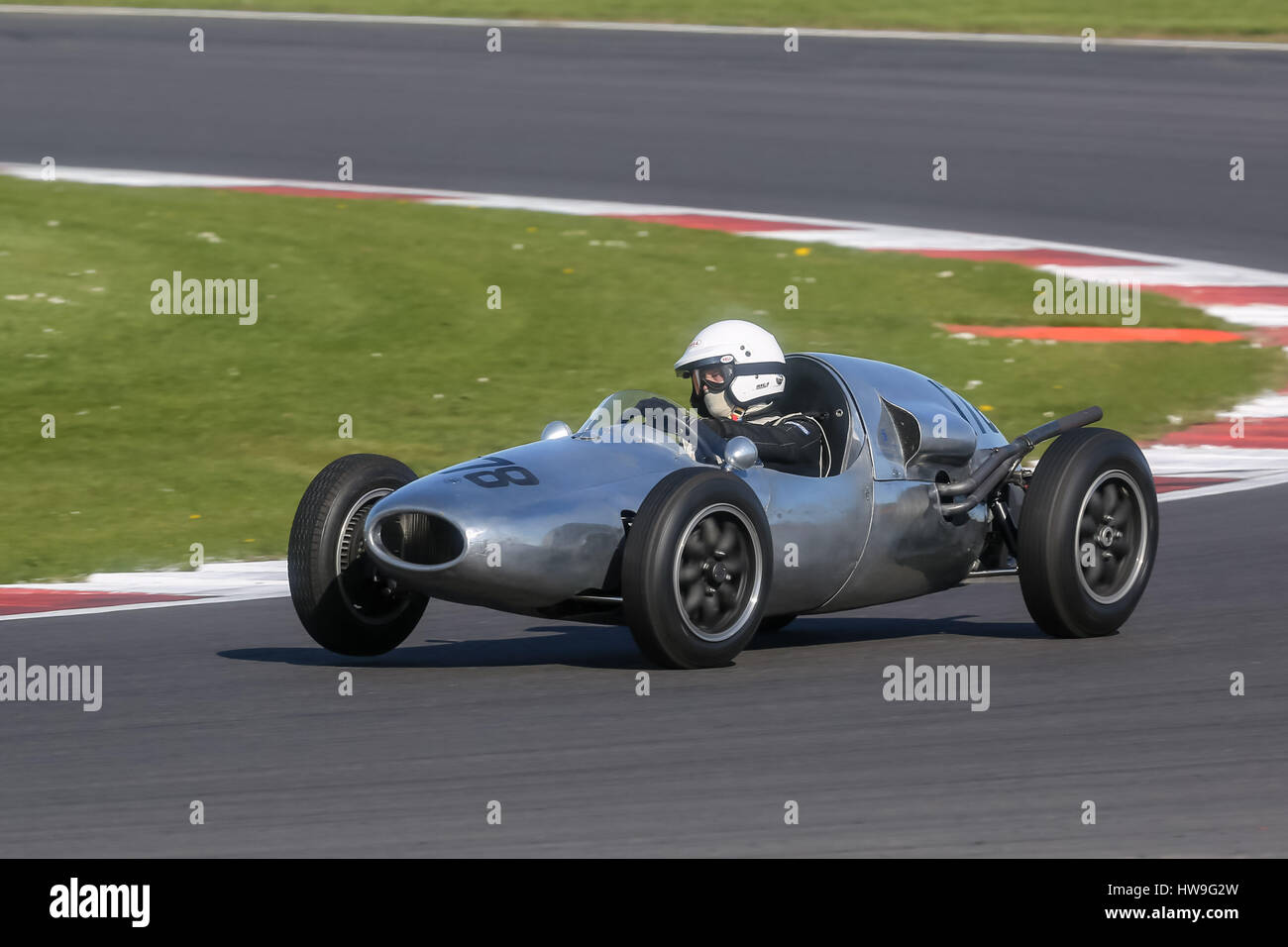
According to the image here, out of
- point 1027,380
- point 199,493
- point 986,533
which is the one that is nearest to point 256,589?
point 199,493

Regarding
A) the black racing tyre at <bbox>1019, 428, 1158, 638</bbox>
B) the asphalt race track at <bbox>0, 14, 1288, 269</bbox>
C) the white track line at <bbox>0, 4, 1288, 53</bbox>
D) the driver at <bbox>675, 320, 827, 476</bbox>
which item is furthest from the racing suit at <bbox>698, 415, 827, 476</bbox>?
the white track line at <bbox>0, 4, 1288, 53</bbox>

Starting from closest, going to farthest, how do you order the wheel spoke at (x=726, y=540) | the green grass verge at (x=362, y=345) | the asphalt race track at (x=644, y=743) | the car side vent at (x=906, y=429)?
the asphalt race track at (x=644, y=743) → the wheel spoke at (x=726, y=540) → the car side vent at (x=906, y=429) → the green grass verge at (x=362, y=345)

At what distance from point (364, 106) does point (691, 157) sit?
4067mm

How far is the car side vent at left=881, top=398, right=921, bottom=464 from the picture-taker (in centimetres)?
885

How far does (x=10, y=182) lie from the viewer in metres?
20.1

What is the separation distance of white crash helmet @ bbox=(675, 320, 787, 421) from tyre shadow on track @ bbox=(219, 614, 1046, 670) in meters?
0.94

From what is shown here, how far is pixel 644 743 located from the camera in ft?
23.1

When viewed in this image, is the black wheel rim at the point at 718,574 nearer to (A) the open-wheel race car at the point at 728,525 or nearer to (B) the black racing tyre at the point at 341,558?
(A) the open-wheel race car at the point at 728,525

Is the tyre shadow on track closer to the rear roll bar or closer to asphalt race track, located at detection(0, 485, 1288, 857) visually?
asphalt race track, located at detection(0, 485, 1288, 857)

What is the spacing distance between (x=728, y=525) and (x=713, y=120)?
1623 cm

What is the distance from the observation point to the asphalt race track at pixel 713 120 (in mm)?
20703

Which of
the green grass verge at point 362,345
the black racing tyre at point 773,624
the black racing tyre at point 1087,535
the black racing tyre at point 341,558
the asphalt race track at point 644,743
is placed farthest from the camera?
the green grass verge at point 362,345

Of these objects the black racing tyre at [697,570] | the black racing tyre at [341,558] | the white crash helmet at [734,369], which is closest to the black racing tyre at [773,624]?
the white crash helmet at [734,369]

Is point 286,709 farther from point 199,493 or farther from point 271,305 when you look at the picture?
point 271,305
